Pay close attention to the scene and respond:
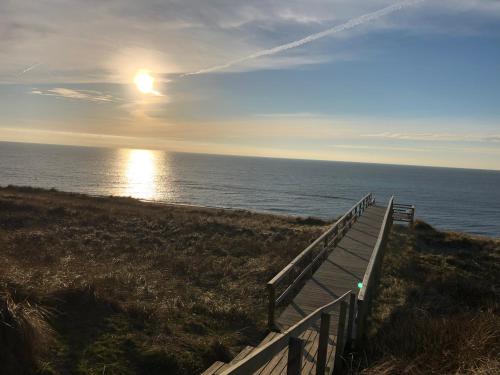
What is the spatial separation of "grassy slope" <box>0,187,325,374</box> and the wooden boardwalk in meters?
0.91

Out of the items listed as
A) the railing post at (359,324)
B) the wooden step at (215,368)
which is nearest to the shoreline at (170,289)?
the railing post at (359,324)

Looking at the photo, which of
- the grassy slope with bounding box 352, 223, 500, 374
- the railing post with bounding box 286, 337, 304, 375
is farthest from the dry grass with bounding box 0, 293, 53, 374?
the grassy slope with bounding box 352, 223, 500, 374

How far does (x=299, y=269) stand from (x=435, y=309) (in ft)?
17.4

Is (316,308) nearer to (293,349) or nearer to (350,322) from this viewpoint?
(350,322)

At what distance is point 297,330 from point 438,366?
224 cm

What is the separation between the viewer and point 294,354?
386 centimetres

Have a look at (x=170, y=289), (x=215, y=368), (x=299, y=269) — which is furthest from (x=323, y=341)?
(x=299, y=269)

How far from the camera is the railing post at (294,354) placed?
381 cm

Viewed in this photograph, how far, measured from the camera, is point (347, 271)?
12.0 meters

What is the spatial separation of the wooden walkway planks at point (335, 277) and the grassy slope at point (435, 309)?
2.93 feet

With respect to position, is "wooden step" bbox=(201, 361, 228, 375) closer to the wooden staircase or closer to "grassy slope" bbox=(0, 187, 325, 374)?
the wooden staircase

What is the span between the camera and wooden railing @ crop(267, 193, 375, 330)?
26.7 feet

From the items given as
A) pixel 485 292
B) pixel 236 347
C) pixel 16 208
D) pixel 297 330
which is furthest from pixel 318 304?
pixel 16 208

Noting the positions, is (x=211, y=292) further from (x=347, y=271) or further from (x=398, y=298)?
(x=398, y=298)
